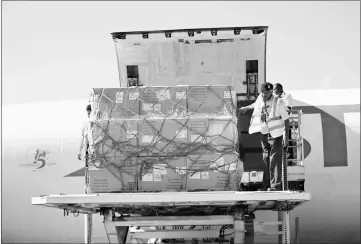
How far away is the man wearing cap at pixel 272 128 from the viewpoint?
796 cm

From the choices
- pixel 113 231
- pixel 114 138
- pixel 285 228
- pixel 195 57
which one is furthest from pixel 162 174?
pixel 195 57

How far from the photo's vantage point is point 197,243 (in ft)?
28.0

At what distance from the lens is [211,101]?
7.69 m

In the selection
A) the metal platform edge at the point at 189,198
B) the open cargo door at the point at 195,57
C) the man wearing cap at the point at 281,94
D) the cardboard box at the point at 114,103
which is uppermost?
the open cargo door at the point at 195,57

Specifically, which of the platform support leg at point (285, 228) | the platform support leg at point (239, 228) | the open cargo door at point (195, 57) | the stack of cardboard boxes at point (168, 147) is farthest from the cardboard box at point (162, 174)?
the open cargo door at point (195, 57)

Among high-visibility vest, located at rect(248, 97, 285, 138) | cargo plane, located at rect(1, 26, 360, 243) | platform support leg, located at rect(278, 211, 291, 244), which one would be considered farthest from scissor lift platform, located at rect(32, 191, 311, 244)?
cargo plane, located at rect(1, 26, 360, 243)

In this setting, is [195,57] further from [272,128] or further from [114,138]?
[114,138]

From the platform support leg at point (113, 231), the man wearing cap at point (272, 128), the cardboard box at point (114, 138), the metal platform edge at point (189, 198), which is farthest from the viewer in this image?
the man wearing cap at point (272, 128)

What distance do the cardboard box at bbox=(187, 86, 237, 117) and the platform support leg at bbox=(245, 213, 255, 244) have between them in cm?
158

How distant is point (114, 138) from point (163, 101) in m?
0.77

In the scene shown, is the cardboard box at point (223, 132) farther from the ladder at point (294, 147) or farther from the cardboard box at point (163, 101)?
the ladder at point (294, 147)

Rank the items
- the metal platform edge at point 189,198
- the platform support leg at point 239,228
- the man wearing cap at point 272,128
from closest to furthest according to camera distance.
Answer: the metal platform edge at point 189,198 < the platform support leg at point 239,228 < the man wearing cap at point 272,128

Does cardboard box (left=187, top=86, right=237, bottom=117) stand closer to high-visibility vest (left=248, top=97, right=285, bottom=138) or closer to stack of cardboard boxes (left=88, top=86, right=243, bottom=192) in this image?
stack of cardboard boxes (left=88, top=86, right=243, bottom=192)

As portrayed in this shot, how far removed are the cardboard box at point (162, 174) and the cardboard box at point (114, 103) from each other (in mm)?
633
